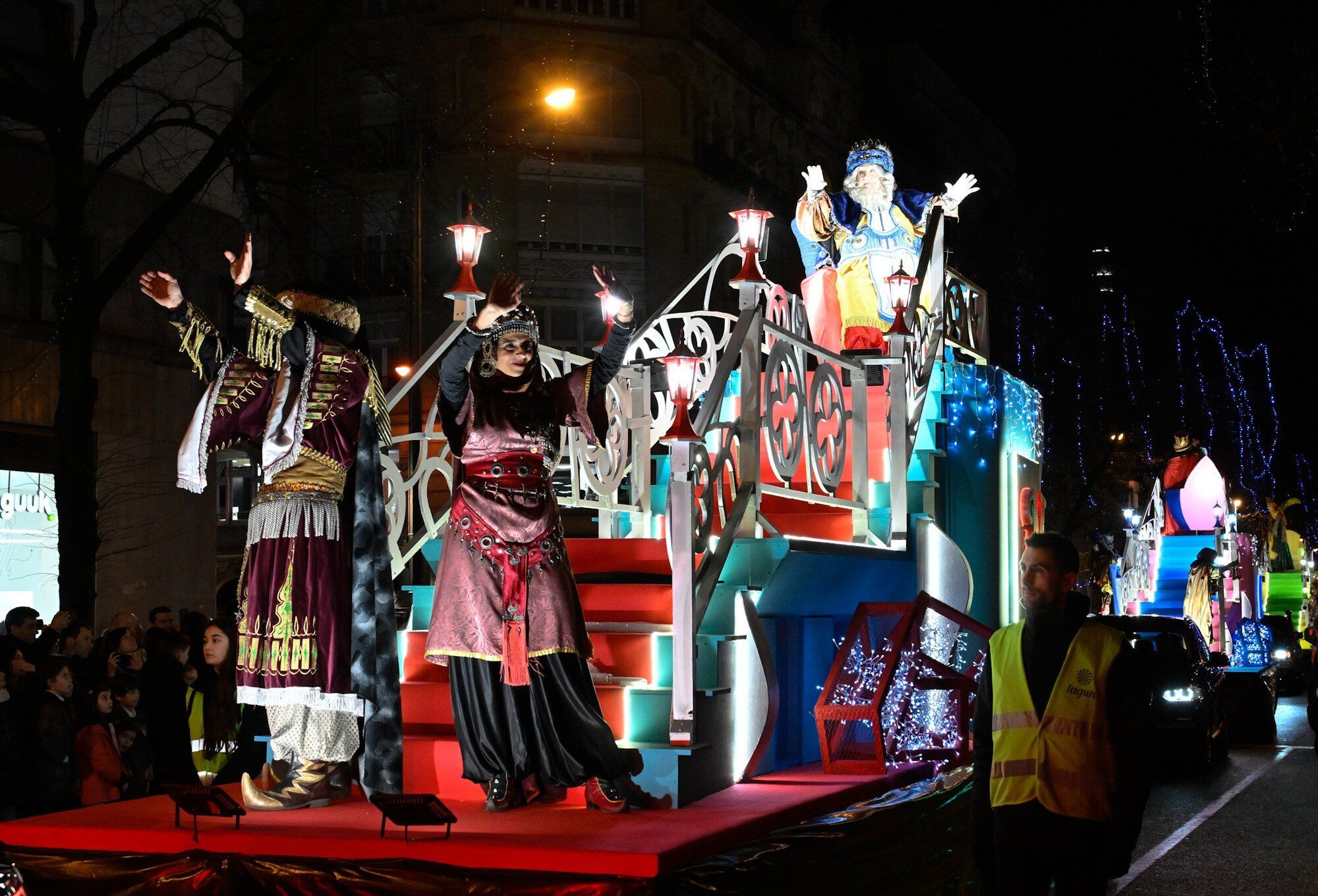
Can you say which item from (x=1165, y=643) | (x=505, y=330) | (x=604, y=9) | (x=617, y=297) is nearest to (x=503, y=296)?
(x=505, y=330)

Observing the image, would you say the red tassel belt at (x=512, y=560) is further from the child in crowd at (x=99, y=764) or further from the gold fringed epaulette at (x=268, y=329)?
the child in crowd at (x=99, y=764)

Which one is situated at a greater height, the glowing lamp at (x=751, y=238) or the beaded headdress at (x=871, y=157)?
the beaded headdress at (x=871, y=157)

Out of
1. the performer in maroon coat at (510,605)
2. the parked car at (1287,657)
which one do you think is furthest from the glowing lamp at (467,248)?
the parked car at (1287,657)

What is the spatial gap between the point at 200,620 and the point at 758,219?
5483mm

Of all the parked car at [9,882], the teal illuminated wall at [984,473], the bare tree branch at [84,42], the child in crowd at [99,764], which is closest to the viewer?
the parked car at [9,882]

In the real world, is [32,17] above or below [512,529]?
above

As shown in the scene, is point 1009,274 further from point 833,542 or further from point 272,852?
point 272,852

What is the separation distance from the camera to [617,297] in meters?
6.29

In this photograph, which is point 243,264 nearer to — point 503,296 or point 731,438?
point 503,296

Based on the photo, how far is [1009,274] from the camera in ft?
150

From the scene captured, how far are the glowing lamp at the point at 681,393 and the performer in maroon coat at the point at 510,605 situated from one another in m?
0.50

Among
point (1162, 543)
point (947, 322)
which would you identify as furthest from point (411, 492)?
point (1162, 543)

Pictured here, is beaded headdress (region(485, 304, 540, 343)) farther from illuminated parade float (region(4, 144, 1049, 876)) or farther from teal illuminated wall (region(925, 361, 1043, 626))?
teal illuminated wall (region(925, 361, 1043, 626))

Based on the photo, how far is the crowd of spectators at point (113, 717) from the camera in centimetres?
738
